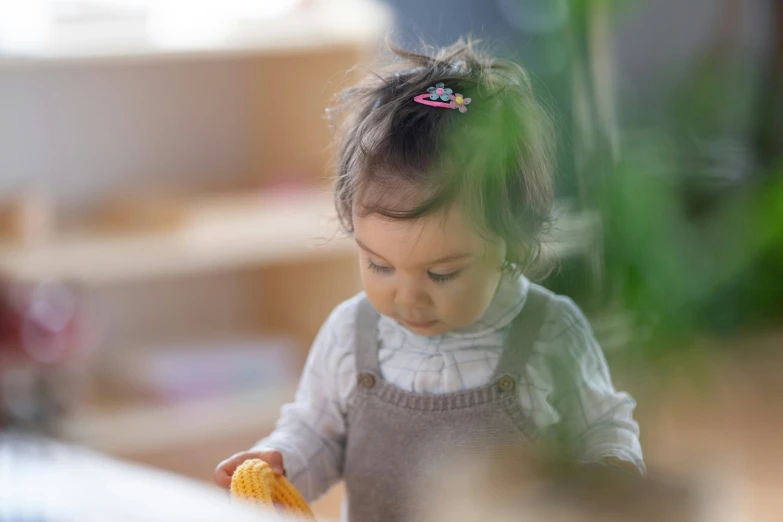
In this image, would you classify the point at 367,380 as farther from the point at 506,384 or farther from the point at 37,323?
the point at 37,323

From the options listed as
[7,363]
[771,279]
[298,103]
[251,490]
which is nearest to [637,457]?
[771,279]

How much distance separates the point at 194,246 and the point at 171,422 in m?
0.32

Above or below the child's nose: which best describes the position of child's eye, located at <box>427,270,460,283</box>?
above

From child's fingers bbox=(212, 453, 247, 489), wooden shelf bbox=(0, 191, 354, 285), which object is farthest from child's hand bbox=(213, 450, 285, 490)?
wooden shelf bbox=(0, 191, 354, 285)

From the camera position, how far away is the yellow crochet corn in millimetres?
584

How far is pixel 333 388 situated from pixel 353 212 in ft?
0.36

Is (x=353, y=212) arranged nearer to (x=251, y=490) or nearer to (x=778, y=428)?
(x=251, y=490)

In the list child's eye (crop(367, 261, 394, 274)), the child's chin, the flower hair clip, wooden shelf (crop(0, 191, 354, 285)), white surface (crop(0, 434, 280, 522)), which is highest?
the flower hair clip

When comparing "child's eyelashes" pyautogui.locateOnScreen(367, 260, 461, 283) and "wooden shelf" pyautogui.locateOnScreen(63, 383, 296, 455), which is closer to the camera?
"child's eyelashes" pyautogui.locateOnScreen(367, 260, 461, 283)

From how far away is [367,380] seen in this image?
0.61 metres

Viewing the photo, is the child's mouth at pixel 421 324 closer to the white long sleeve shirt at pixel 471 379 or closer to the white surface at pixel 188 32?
the white long sleeve shirt at pixel 471 379

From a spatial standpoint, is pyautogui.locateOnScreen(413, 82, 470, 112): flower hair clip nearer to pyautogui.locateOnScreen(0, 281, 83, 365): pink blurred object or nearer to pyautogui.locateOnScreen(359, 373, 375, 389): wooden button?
pyautogui.locateOnScreen(359, 373, 375, 389): wooden button

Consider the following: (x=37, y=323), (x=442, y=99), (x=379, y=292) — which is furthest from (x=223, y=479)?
(x=37, y=323)

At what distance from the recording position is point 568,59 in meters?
0.54
